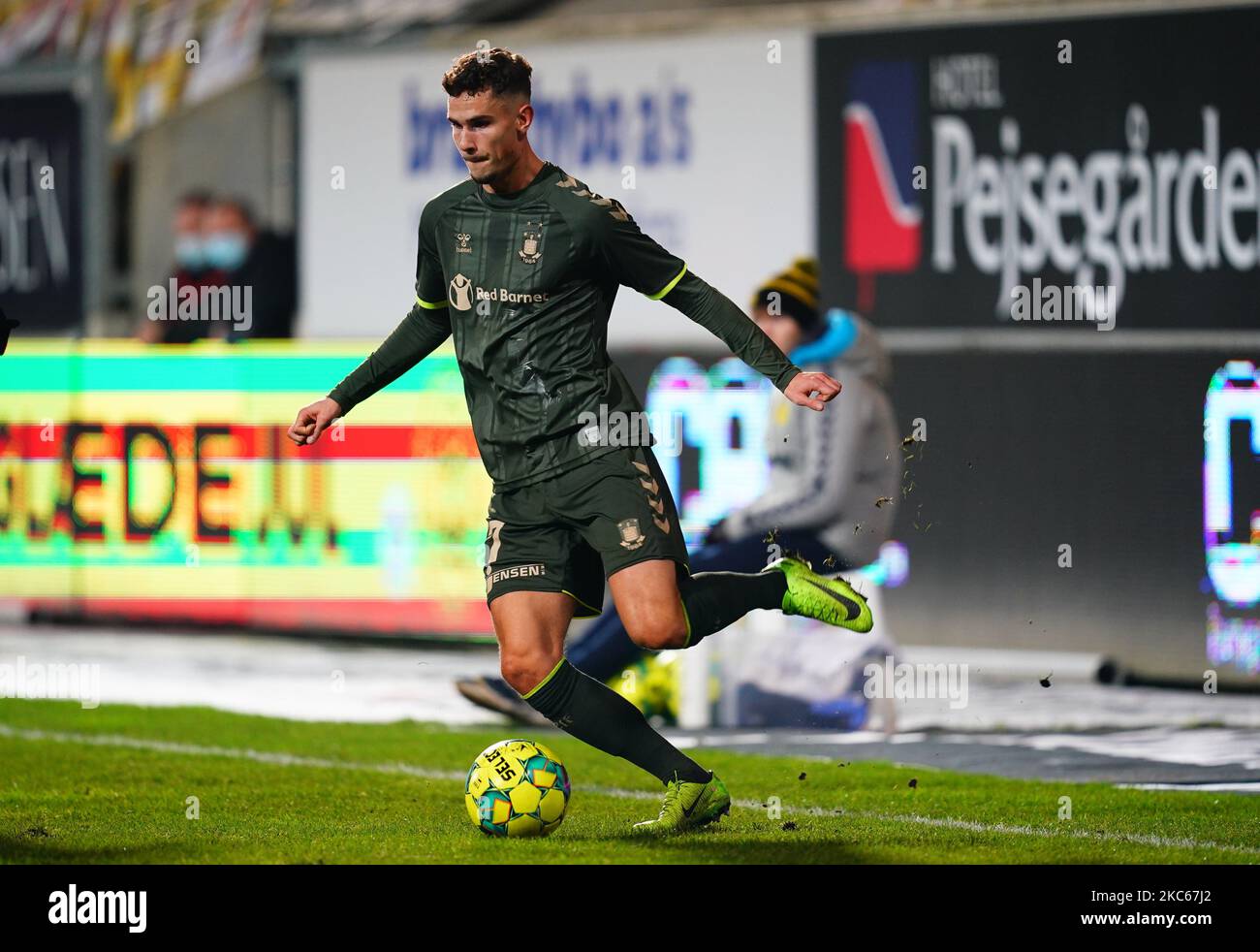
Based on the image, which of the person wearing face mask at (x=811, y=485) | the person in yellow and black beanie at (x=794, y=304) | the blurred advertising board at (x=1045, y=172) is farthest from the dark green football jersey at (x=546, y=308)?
the blurred advertising board at (x=1045, y=172)

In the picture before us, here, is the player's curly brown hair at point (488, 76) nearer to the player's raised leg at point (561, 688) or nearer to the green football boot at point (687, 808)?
the player's raised leg at point (561, 688)

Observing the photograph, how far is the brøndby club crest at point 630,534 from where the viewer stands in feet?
23.7

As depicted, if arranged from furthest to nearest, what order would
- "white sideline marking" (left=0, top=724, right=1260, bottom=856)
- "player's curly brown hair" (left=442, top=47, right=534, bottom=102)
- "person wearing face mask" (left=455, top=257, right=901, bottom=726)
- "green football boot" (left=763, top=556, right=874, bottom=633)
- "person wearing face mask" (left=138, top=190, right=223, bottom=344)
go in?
"person wearing face mask" (left=138, top=190, right=223, bottom=344), "person wearing face mask" (left=455, top=257, right=901, bottom=726), "green football boot" (left=763, top=556, right=874, bottom=633), "white sideline marking" (left=0, top=724, right=1260, bottom=856), "player's curly brown hair" (left=442, top=47, right=534, bottom=102)

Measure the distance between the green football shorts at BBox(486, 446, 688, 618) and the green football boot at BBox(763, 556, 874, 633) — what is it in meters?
0.55

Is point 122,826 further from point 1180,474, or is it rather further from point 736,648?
point 1180,474

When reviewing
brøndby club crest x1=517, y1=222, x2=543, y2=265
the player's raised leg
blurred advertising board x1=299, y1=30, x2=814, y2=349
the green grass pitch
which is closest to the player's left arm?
brøndby club crest x1=517, y1=222, x2=543, y2=265

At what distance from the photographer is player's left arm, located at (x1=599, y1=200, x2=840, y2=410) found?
7.31m

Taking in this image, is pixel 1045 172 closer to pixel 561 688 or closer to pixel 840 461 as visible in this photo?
pixel 840 461

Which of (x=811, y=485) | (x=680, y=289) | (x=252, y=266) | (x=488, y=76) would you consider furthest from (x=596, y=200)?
(x=252, y=266)

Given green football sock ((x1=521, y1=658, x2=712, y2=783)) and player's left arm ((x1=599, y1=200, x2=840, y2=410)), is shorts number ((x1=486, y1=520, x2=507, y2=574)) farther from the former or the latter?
player's left arm ((x1=599, y1=200, x2=840, y2=410))

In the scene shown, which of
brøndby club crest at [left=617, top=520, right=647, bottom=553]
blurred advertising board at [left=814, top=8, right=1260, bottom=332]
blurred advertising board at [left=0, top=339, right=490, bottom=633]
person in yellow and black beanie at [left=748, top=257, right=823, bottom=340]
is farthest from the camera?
blurred advertising board at [left=0, top=339, right=490, bottom=633]
